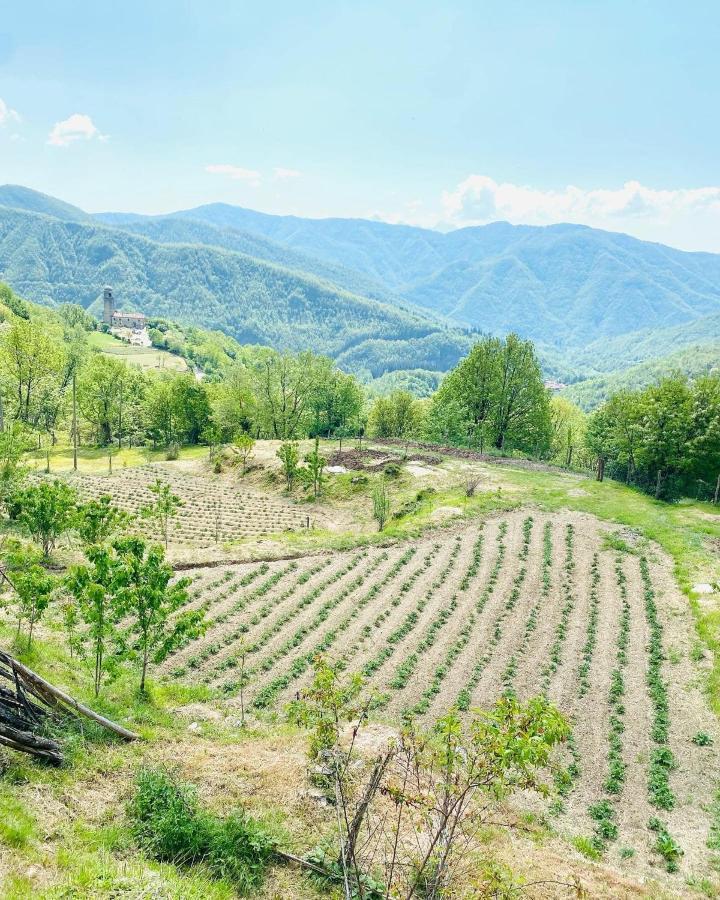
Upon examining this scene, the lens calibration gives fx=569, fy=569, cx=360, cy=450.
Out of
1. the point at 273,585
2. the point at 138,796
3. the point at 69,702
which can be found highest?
the point at 69,702

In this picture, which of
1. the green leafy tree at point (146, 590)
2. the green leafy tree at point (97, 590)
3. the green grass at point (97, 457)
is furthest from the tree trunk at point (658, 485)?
the green grass at point (97, 457)

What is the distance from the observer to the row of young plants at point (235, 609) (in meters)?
19.9

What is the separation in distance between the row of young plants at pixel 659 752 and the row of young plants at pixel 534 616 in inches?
167

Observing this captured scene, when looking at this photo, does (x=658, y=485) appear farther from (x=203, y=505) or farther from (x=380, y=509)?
(x=203, y=505)

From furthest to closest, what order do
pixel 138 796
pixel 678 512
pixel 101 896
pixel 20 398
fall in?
1. pixel 20 398
2. pixel 678 512
3. pixel 138 796
4. pixel 101 896

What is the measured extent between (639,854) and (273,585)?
690 inches

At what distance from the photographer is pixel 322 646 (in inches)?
848

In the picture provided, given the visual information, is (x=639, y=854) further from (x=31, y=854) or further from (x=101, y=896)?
(x=31, y=854)

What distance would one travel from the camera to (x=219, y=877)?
9688mm

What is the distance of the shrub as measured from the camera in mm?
9836

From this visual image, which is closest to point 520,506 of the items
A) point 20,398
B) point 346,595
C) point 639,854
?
point 346,595

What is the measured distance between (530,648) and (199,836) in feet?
49.5

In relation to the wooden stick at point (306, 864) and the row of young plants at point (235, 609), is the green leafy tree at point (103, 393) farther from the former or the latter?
the wooden stick at point (306, 864)

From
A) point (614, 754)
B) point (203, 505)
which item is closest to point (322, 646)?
point (614, 754)
